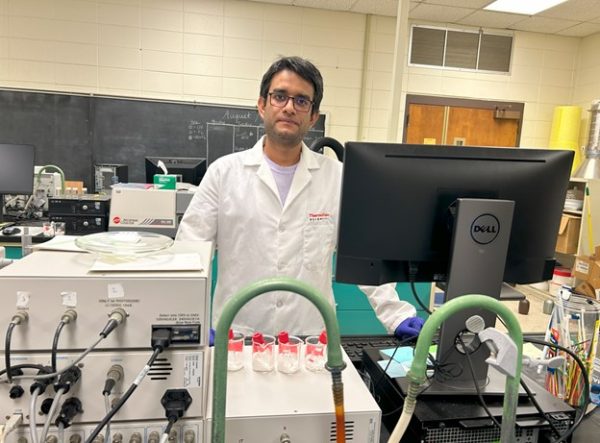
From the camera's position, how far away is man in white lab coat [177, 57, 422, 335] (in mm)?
1457

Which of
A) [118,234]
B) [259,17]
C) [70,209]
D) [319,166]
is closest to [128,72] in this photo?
[259,17]

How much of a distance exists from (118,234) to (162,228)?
1797 mm

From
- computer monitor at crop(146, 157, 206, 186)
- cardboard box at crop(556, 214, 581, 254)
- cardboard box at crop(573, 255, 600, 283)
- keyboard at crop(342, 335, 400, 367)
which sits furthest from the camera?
cardboard box at crop(556, 214, 581, 254)

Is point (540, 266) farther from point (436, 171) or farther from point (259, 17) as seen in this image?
point (259, 17)

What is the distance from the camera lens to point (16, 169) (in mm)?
3018

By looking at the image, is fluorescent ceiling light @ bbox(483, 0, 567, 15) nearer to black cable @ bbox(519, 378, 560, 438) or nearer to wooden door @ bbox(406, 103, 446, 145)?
wooden door @ bbox(406, 103, 446, 145)

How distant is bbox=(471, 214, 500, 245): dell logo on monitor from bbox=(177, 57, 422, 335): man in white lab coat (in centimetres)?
65

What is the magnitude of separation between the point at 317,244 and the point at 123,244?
79 centimetres

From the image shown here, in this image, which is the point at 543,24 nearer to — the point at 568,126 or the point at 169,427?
the point at 568,126

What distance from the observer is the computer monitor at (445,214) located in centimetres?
92

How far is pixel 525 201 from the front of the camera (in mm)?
1003

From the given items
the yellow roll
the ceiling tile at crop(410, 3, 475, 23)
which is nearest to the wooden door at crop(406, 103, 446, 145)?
the ceiling tile at crop(410, 3, 475, 23)

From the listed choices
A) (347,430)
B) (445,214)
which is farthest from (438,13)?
(347,430)

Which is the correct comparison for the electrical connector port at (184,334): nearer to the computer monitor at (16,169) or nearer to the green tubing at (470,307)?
the green tubing at (470,307)
